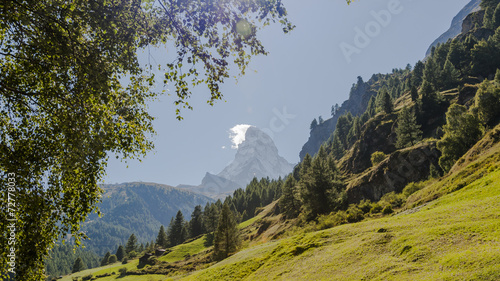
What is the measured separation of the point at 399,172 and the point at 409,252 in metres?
48.0

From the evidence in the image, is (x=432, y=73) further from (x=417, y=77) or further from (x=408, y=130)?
(x=408, y=130)

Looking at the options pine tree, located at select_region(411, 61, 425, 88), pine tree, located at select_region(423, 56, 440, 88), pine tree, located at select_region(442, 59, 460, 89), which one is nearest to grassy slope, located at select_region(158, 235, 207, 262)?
pine tree, located at select_region(423, 56, 440, 88)

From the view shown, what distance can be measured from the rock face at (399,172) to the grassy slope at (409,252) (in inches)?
1235

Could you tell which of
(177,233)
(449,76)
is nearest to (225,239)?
(177,233)

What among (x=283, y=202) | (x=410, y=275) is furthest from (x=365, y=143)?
(x=410, y=275)

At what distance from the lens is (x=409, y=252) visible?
1084 cm

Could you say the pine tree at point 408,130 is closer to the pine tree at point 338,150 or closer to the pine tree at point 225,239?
the pine tree at point 338,150

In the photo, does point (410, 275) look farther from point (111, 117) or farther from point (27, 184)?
point (27, 184)

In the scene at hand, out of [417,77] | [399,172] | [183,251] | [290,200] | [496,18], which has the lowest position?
[183,251]

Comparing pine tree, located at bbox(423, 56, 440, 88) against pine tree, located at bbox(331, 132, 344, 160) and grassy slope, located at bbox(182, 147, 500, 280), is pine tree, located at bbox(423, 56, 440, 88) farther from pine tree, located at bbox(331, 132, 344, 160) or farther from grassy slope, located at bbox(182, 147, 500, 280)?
grassy slope, located at bbox(182, 147, 500, 280)

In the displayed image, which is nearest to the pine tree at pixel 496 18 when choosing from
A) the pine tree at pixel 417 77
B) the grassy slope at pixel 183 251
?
the pine tree at pixel 417 77

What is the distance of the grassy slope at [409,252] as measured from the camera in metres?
8.14

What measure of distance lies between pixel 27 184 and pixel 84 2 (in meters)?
6.07

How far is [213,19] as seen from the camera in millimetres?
6871
